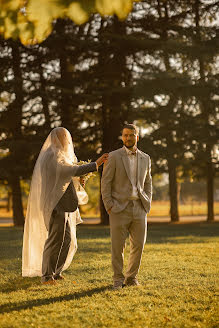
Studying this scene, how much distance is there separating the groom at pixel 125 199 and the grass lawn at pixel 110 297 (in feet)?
1.61

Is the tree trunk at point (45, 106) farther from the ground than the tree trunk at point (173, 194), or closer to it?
Result: farther from the ground

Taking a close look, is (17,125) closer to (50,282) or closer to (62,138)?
(62,138)

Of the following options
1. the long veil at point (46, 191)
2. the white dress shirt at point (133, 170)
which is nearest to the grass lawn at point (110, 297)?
the long veil at point (46, 191)

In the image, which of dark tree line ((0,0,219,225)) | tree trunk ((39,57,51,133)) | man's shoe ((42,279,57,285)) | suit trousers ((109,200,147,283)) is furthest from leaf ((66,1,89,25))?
tree trunk ((39,57,51,133))

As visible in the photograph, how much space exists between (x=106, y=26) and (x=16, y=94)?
18.4ft

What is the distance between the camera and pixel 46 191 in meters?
9.04

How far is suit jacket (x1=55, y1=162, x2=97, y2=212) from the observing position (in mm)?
8844

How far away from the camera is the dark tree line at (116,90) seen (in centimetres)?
2588

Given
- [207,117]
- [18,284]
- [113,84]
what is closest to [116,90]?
[113,84]

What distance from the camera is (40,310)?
6.82 metres

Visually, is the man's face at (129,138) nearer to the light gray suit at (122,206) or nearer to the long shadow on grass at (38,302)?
the light gray suit at (122,206)

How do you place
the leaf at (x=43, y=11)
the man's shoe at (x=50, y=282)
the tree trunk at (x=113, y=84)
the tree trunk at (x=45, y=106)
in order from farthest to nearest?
the tree trunk at (x=113, y=84)
the tree trunk at (x=45, y=106)
the man's shoe at (x=50, y=282)
the leaf at (x=43, y=11)

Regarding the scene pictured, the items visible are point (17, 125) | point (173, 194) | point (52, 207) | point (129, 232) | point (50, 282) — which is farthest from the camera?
point (173, 194)

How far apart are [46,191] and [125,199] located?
1.51 m
